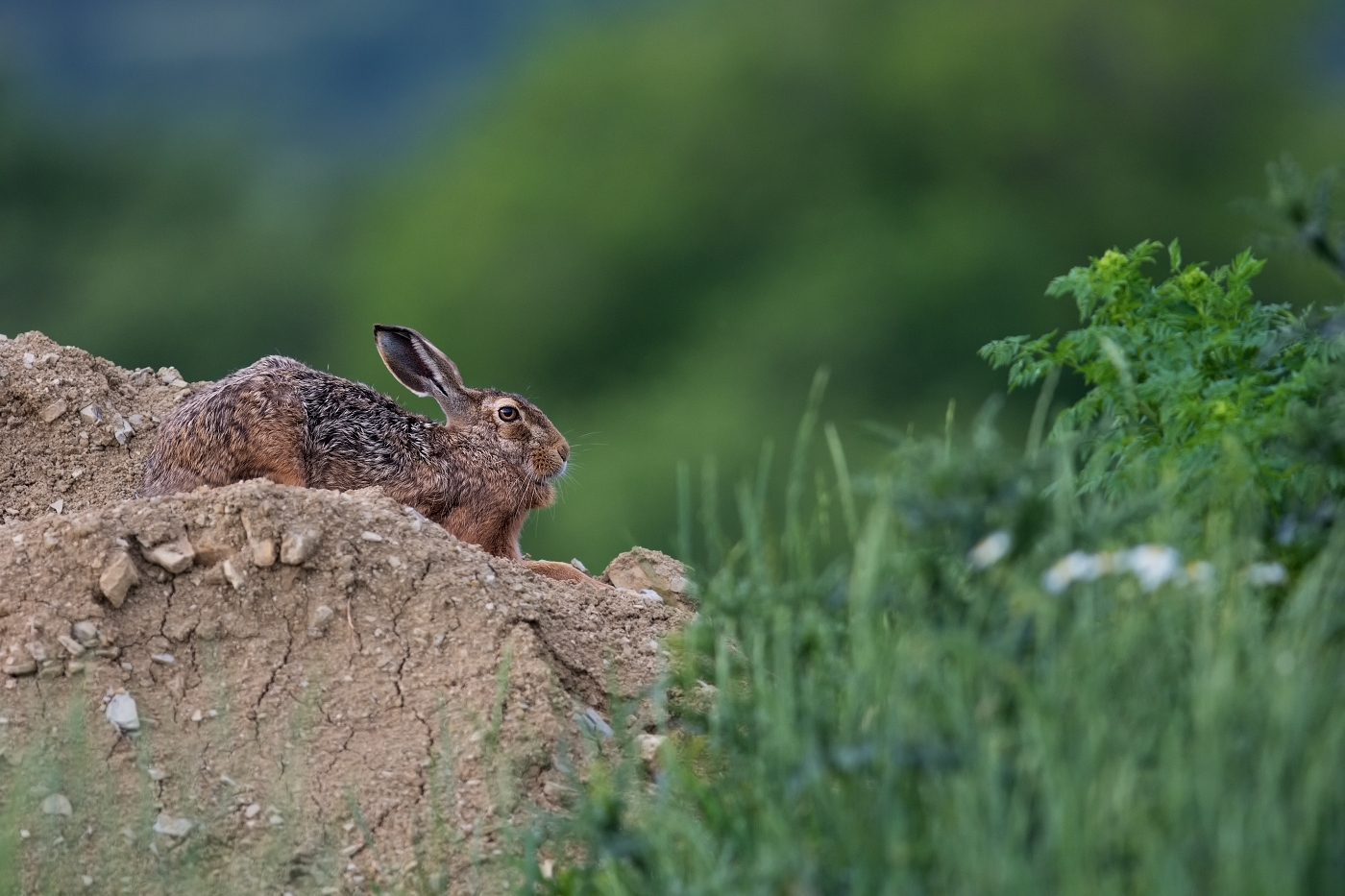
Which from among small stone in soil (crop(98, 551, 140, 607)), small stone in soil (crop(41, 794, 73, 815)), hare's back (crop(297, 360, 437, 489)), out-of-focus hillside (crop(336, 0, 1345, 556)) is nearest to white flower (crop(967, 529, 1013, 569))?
small stone in soil (crop(41, 794, 73, 815))

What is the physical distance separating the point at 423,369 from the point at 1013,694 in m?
5.36

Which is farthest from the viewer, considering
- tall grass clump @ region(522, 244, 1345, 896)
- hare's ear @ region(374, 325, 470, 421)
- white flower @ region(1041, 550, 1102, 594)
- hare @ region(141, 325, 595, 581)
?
hare's ear @ region(374, 325, 470, 421)

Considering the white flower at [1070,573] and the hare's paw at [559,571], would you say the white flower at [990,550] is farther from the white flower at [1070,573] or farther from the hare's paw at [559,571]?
the hare's paw at [559,571]

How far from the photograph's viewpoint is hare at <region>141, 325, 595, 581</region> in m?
7.53

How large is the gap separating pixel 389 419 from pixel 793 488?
4278mm

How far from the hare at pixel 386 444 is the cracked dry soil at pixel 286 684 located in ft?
3.01

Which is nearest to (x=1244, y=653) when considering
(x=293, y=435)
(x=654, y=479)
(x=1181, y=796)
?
(x=1181, y=796)

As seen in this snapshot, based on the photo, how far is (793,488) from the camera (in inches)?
171

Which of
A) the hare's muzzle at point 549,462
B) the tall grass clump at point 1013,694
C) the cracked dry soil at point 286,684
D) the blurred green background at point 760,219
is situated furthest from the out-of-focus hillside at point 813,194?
the tall grass clump at point 1013,694

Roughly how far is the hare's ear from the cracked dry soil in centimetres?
191

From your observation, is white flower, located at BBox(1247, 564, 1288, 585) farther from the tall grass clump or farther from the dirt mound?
the dirt mound

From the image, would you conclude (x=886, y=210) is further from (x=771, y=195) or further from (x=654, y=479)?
(x=654, y=479)

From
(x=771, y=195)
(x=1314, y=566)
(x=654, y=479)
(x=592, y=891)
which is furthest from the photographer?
(x=771, y=195)

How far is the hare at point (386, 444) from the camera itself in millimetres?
7527
